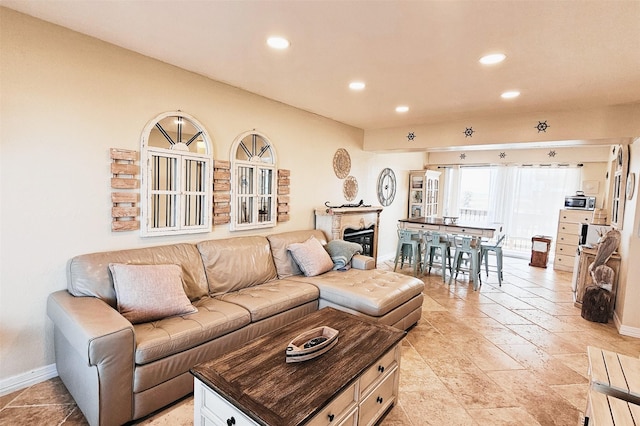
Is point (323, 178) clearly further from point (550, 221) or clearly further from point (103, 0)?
point (550, 221)

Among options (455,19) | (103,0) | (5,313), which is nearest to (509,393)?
(455,19)

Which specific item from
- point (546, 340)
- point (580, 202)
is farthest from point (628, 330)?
point (580, 202)

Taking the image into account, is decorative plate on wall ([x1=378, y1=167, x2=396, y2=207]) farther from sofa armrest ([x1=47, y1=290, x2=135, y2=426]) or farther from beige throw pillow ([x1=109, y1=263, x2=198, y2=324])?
sofa armrest ([x1=47, y1=290, x2=135, y2=426])

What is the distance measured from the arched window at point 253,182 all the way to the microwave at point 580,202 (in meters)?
5.72

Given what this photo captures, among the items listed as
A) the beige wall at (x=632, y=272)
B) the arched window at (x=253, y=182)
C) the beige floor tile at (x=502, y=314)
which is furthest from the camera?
the beige floor tile at (x=502, y=314)

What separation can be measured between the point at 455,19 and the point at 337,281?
7.89 ft

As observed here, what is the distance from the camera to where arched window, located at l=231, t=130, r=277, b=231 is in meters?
3.40

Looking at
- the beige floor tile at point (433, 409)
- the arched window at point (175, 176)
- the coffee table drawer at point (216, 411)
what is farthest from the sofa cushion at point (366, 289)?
the coffee table drawer at point (216, 411)

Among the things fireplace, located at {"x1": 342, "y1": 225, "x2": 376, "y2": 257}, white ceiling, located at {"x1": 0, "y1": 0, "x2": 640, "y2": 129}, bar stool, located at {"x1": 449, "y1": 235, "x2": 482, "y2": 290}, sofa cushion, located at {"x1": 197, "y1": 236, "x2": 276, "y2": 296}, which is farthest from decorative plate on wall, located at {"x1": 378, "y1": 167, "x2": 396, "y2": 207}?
sofa cushion, located at {"x1": 197, "y1": 236, "x2": 276, "y2": 296}

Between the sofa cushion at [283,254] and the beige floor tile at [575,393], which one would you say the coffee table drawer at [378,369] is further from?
the sofa cushion at [283,254]

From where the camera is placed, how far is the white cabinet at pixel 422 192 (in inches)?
279

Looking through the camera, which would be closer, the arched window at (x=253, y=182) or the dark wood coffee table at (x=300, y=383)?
the dark wood coffee table at (x=300, y=383)

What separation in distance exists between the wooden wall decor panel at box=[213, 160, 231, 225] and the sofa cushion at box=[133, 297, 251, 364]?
0.99 meters

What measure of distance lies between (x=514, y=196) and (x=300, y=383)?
7.25 metres
